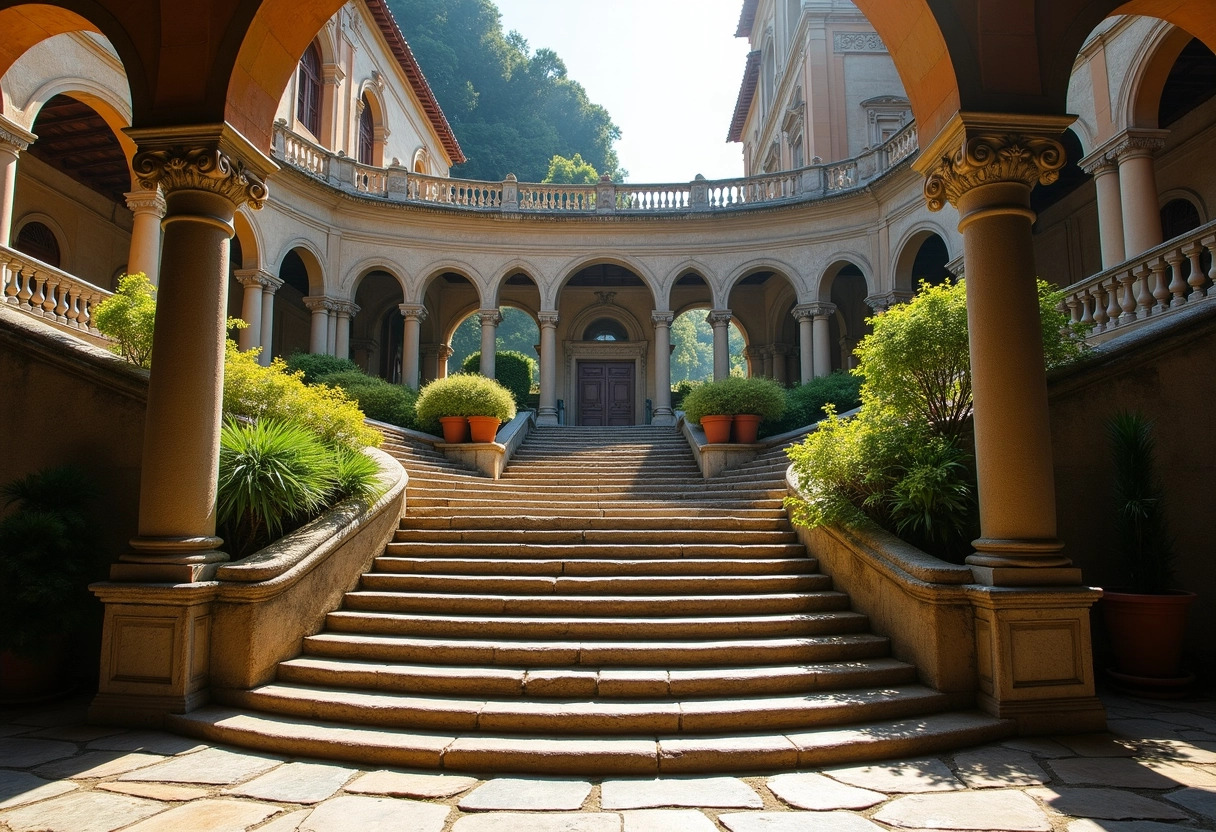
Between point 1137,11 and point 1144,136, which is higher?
point 1144,136

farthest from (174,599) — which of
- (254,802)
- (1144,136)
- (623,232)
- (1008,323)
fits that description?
(623,232)

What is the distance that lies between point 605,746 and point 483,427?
877 cm

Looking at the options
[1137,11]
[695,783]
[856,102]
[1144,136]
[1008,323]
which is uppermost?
[856,102]

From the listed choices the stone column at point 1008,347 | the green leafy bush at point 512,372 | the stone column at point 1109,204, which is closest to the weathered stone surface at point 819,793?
the stone column at point 1008,347

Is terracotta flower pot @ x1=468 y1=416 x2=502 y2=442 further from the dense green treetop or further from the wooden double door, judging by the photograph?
the dense green treetop

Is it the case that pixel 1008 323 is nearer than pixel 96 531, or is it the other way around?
pixel 1008 323

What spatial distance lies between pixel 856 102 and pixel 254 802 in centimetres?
2365

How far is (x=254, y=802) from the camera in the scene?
349cm

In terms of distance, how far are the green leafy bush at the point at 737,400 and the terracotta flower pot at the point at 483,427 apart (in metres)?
3.55

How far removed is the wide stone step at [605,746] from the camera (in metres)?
3.94

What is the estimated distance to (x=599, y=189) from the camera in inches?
758

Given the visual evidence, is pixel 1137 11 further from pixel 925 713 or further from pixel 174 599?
pixel 174 599

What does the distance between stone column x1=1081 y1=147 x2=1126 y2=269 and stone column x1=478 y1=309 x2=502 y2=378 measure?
1312 cm

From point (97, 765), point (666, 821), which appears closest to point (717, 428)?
point (666, 821)
